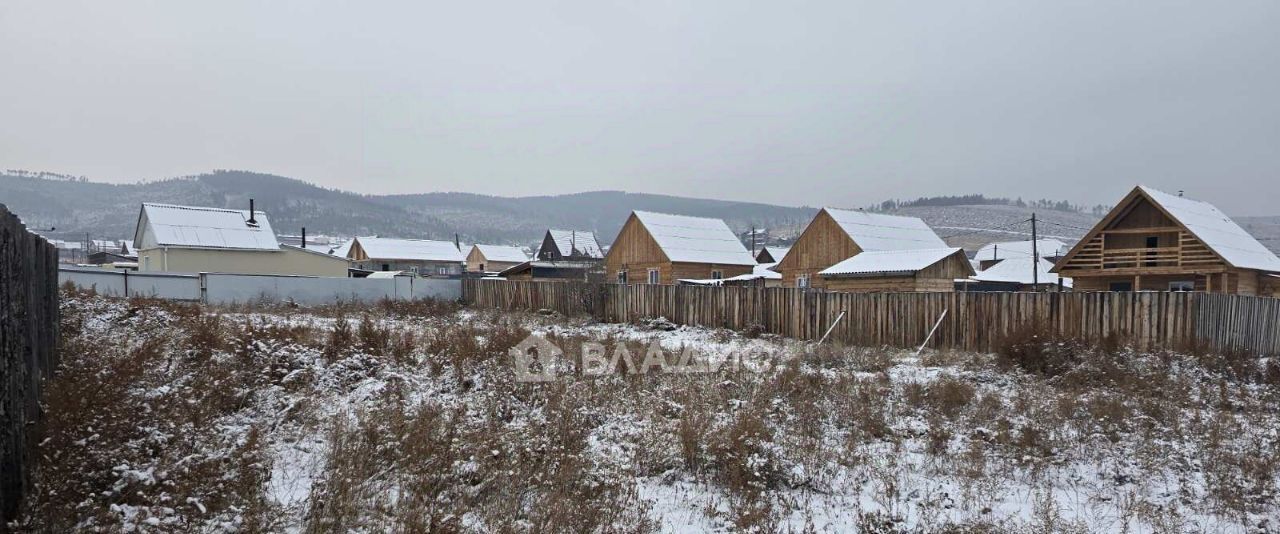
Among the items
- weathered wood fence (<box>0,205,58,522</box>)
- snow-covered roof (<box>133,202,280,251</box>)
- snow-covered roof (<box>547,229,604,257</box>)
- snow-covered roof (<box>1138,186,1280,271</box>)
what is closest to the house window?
snow-covered roof (<box>1138,186,1280,271</box>)

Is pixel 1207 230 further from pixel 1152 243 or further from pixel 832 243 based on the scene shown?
pixel 832 243

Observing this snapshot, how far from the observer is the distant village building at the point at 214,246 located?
97.5ft

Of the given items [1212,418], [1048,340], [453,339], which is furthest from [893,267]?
[453,339]

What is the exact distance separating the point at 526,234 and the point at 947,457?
187689 mm

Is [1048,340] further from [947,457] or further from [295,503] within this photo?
[295,503]

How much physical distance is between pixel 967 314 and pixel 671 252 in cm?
2365

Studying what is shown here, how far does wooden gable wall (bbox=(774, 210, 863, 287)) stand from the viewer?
3466cm

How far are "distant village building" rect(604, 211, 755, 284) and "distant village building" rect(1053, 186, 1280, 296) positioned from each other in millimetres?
17460

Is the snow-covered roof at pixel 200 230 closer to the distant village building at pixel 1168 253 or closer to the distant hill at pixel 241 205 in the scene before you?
the distant village building at pixel 1168 253

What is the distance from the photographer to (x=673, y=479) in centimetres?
760

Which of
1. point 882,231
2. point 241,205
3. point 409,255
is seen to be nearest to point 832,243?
point 882,231

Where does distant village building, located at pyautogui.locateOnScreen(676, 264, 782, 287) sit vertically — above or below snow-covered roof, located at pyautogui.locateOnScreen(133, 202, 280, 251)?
below

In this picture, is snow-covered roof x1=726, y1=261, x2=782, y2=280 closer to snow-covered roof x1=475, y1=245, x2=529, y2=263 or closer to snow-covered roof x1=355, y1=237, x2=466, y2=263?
snow-covered roof x1=355, y1=237, x2=466, y2=263

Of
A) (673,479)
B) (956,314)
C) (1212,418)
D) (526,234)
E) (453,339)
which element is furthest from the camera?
(526,234)
